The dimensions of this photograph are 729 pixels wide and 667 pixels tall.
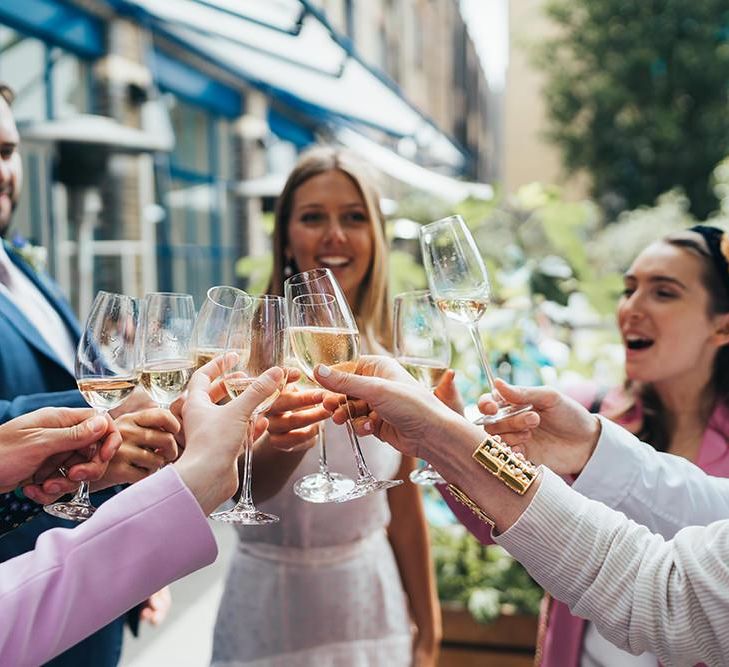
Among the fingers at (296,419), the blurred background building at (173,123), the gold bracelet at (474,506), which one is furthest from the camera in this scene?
the blurred background building at (173,123)

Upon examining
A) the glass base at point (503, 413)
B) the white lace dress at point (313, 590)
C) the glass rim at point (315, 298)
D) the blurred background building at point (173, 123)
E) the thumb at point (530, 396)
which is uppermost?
the blurred background building at point (173, 123)

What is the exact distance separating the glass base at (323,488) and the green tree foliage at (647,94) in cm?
2097

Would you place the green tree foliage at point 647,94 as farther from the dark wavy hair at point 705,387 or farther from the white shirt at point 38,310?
the white shirt at point 38,310

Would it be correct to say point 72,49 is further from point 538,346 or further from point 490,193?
point 538,346

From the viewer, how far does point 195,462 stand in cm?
105

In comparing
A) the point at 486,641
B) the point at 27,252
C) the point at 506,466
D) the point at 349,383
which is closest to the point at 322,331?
the point at 349,383

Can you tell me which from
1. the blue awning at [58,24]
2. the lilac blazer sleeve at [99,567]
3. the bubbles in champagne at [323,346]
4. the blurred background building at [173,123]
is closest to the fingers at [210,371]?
the bubbles in champagne at [323,346]

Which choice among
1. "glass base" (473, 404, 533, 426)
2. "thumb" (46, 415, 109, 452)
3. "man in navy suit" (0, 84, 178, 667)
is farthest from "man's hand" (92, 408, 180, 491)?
"glass base" (473, 404, 533, 426)

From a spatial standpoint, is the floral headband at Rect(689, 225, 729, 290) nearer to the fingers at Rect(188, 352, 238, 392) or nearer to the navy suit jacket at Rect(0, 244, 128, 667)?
the fingers at Rect(188, 352, 238, 392)

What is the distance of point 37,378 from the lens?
5.41ft

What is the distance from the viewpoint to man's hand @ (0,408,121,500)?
49.1 inches

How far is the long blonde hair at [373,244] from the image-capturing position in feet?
7.82

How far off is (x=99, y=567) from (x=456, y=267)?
2.98 feet

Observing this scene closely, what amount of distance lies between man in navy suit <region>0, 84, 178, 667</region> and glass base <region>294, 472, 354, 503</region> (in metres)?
0.26
